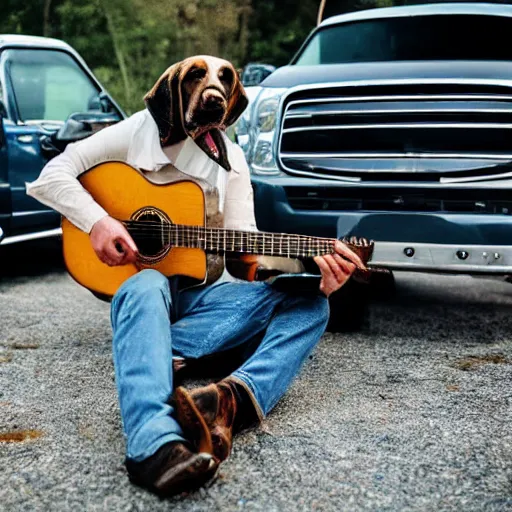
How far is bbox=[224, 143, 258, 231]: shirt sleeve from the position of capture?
366 centimetres

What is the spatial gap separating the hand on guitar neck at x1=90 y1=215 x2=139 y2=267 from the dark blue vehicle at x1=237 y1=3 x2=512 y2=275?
1495mm

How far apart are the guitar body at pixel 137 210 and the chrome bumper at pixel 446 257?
1.27 meters

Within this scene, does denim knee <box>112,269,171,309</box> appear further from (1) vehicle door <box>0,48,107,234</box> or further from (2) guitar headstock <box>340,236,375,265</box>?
(1) vehicle door <box>0,48,107,234</box>

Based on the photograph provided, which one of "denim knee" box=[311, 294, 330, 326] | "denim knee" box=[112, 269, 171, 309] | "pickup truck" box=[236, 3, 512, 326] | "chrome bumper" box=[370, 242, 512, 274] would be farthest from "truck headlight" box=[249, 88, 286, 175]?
"denim knee" box=[112, 269, 171, 309]

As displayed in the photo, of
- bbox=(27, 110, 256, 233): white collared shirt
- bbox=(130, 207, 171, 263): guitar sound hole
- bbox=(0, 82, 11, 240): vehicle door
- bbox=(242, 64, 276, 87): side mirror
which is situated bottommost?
bbox=(0, 82, 11, 240): vehicle door

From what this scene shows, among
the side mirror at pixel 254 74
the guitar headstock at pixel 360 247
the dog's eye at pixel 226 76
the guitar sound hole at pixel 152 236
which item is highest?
the dog's eye at pixel 226 76

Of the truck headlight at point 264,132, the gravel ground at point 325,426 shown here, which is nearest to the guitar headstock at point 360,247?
the gravel ground at point 325,426

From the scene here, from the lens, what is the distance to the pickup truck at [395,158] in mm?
4473

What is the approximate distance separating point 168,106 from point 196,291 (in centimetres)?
75

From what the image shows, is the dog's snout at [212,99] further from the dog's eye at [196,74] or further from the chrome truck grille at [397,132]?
the chrome truck grille at [397,132]

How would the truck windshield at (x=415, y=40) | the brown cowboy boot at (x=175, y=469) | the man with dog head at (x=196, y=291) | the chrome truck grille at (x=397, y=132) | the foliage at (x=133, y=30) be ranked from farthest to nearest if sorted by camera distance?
the foliage at (x=133, y=30), the truck windshield at (x=415, y=40), the chrome truck grille at (x=397, y=132), the man with dog head at (x=196, y=291), the brown cowboy boot at (x=175, y=469)

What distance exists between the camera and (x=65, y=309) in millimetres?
5504

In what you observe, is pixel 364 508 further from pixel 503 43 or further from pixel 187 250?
pixel 503 43

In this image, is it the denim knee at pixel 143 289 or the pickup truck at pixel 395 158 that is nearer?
the denim knee at pixel 143 289
